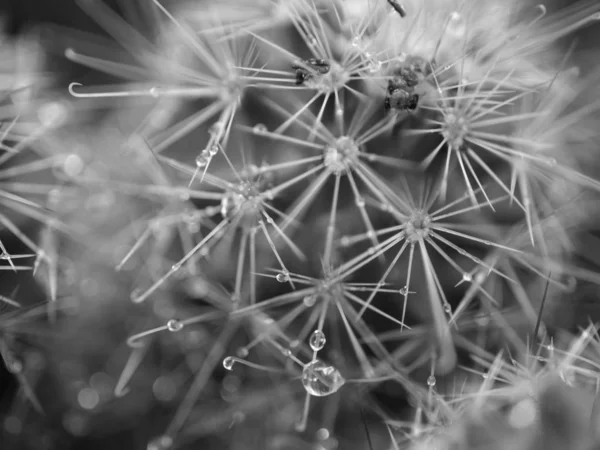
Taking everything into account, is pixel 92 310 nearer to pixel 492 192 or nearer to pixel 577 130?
pixel 492 192

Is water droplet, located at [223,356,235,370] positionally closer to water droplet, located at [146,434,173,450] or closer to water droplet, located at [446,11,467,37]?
water droplet, located at [146,434,173,450]

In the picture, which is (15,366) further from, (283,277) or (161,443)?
(283,277)

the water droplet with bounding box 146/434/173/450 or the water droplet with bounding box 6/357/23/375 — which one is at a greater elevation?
the water droplet with bounding box 6/357/23/375

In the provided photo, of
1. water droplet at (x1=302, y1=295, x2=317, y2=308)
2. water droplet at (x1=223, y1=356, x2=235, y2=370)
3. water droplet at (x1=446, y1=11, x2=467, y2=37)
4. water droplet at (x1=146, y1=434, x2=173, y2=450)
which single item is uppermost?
water droplet at (x1=446, y1=11, x2=467, y2=37)

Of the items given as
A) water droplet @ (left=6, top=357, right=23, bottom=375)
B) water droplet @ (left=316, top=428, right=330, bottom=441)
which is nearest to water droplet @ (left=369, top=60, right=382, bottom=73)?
water droplet @ (left=316, top=428, right=330, bottom=441)

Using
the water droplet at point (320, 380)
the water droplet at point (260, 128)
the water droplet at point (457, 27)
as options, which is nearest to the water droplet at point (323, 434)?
the water droplet at point (320, 380)

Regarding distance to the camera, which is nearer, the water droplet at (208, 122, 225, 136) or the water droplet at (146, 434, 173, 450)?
the water droplet at (208, 122, 225, 136)

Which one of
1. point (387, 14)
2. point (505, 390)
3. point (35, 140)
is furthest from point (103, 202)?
point (505, 390)

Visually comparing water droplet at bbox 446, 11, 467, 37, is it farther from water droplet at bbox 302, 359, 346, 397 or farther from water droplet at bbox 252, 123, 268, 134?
water droplet at bbox 302, 359, 346, 397
